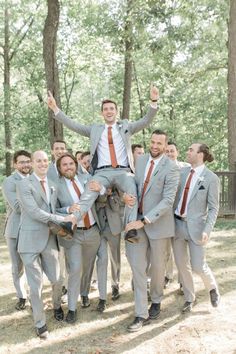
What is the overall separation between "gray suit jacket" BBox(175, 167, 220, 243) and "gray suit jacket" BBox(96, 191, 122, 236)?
1016 millimetres

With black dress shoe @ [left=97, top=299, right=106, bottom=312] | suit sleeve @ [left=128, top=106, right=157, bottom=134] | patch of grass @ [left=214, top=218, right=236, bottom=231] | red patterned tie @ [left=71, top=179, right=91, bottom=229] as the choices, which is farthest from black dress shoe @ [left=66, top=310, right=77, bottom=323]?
patch of grass @ [left=214, top=218, right=236, bottom=231]

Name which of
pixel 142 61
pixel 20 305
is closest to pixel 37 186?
pixel 20 305

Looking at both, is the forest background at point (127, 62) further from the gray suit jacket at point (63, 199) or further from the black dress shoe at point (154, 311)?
the black dress shoe at point (154, 311)

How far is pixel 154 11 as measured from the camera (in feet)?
48.5

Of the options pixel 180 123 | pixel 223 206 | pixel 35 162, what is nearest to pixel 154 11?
pixel 223 206

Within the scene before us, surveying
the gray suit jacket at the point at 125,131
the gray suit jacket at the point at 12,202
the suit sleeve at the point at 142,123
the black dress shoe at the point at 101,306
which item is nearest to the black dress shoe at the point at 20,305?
the gray suit jacket at the point at 12,202

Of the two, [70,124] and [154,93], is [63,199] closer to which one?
[70,124]

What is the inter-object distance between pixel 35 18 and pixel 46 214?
20614mm

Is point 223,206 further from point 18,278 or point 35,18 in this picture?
point 35,18

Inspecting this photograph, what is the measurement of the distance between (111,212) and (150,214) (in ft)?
2.99

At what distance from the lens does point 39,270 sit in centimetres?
515

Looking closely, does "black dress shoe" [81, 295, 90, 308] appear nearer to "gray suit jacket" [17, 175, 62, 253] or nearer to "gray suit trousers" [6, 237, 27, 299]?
"gray suit trousers" [6, 237, 27, 299]

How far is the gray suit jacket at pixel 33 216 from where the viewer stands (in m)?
5.05

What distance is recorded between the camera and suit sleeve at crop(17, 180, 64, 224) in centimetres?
503
